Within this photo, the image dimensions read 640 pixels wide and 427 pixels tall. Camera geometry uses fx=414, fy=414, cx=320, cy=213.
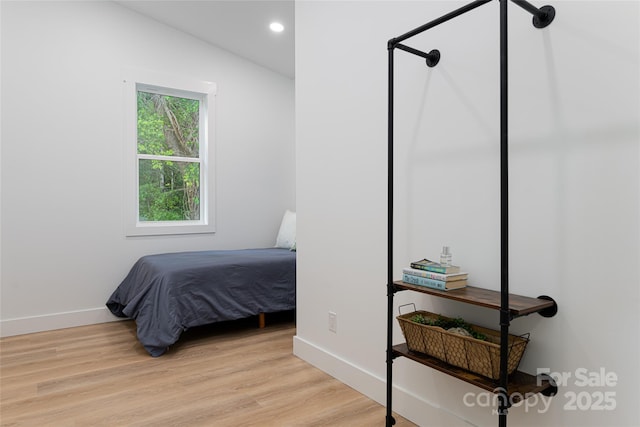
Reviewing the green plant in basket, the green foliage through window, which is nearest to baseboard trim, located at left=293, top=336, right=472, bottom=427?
the green plant in basket

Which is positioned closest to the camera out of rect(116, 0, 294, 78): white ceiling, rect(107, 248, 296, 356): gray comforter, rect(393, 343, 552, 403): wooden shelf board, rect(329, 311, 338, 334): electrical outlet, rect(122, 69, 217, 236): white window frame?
rect(393, 343, 552, 403): wooden shelf board

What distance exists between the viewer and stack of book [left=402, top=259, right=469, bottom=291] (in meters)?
1.46

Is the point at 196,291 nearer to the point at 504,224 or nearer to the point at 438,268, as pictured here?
the point at 438,268

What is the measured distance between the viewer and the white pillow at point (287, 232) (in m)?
4.13

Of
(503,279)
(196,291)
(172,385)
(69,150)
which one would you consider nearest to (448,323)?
(503,279)

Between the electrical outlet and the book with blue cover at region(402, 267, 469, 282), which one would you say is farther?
the electrical outlet

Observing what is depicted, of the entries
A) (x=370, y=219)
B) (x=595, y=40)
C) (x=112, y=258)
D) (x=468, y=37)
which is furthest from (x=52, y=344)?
(x=595, y=40)

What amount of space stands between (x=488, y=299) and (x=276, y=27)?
9.79 ft

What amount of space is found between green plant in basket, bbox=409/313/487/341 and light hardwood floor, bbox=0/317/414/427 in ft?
1.79

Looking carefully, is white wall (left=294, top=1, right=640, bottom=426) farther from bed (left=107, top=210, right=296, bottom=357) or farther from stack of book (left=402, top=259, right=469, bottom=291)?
bed (left=107, top=210, right=296, bottom=357)

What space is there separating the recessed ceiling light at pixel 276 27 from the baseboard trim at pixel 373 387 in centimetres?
251

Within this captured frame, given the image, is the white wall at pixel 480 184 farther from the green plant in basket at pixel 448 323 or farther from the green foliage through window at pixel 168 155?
the green foliage through window at pixel 168 155

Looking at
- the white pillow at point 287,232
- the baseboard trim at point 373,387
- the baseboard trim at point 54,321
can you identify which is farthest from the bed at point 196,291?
the baseboard trim at point 373,387

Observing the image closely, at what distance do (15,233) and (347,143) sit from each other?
8.72 ft
